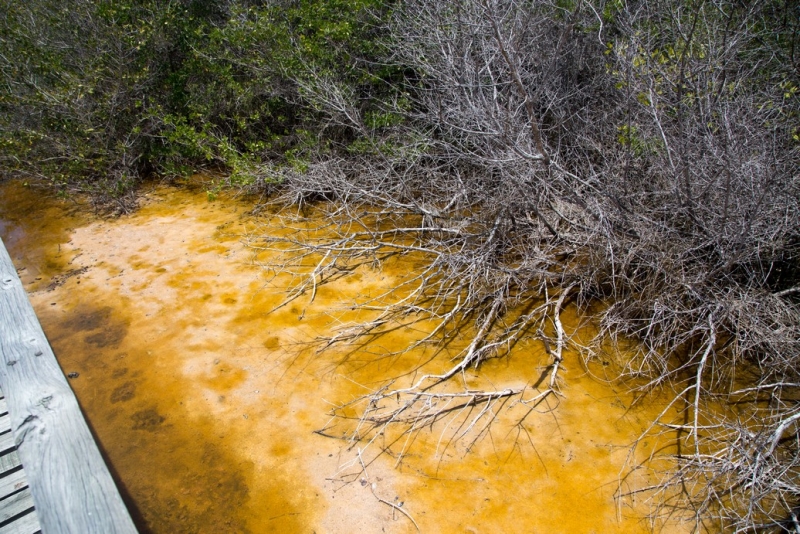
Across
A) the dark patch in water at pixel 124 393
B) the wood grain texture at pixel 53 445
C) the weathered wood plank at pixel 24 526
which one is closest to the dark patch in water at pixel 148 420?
the dark patch in water at pixel 124 393

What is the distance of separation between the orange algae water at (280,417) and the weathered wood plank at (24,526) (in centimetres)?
125

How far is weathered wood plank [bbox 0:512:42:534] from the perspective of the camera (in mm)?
2119

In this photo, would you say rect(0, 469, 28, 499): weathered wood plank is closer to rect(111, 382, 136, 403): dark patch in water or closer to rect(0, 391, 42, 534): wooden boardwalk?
rect(0, 391, 42, 534): wooden boardwalk

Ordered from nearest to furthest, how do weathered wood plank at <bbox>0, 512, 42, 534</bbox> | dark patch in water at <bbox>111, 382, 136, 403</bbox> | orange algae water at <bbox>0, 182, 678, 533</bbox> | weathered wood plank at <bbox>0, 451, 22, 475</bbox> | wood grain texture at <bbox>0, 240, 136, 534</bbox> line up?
wood grain texture at <bbox>0, 240, 136, 534</bbox> < weathered wood plank at <bbox>0, 512, 42, 534</bbox> < weathered wood plank at <bbox>0, 451, 22, 475</bbox> < orange algae water at <bbox>0, 182, 678, 533</bbox> < dark patch in water at <bbox>111, 382, 136, 403</bbox>

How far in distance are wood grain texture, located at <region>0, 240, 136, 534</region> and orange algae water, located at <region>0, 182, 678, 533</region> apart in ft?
4.06

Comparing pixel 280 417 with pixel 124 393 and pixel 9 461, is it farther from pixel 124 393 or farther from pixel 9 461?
pixel 9 461

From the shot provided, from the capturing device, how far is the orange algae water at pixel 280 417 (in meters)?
3.28

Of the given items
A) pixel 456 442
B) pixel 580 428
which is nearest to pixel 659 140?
pixel 580 428

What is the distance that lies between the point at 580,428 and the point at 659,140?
8.39ft

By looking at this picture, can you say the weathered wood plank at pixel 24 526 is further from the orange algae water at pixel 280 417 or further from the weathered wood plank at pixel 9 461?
the orange algae water at pixel 280 417

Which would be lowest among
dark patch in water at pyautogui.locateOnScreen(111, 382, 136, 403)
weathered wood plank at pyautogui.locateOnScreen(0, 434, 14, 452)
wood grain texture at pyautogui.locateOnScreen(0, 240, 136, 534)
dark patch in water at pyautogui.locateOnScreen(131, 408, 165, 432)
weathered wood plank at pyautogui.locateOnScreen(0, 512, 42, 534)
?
dark patch in water at pyautogui.locateOnScreen(131, 408, 165, 432)

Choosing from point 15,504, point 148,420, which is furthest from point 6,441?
point 148,420

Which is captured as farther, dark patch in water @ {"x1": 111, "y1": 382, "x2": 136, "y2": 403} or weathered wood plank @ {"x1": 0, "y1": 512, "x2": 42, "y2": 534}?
dark patch in water @ {"x1": 111, "y1": 382, "x2": 136, "y2": 403}

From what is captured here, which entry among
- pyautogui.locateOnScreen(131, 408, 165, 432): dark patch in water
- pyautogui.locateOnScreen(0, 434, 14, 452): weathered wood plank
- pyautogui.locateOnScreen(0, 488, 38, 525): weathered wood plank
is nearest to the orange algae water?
pyautogui.locateOnScreen(131, 408, 165, 432): dark patch in water
